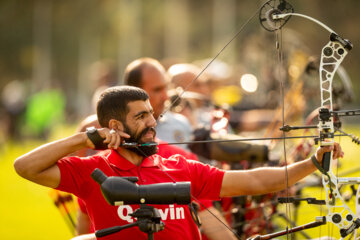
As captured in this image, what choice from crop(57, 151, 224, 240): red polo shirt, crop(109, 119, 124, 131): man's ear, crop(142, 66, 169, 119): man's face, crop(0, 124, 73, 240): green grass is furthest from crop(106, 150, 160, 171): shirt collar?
crop(0, 124, 73, 240): green grass

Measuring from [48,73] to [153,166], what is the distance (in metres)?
50.2

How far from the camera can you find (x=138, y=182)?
13.1ft

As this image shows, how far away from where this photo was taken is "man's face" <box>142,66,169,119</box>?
20.3 feet

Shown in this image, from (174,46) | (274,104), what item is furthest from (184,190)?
(174,46)

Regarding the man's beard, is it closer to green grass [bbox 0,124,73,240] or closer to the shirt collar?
the shirt collar

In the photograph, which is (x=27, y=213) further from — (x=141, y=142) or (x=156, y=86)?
(x=141, y=142)

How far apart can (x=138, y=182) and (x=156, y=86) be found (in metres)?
2.39

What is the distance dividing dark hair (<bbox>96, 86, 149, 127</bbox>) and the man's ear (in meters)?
0.02

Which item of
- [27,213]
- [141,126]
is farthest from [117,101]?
[27,213]

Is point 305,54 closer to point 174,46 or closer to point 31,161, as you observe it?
point 31,161

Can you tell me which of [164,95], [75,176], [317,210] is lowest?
[317,210]

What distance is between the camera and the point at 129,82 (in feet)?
20.9

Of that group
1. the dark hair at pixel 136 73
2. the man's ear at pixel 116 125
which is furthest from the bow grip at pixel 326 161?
the dark hair at pixel 136 73

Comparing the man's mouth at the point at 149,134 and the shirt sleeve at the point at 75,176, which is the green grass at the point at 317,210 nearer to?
Result: the man's mouth at the point at 149,134
